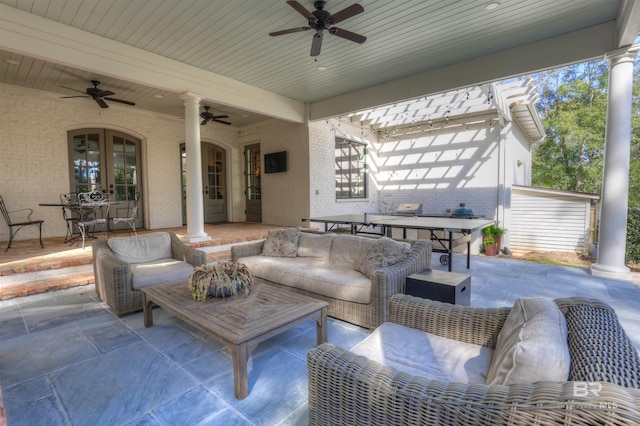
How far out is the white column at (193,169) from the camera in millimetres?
5461

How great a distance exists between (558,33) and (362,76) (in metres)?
Result: 2.97

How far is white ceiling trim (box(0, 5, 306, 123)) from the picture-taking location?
3680mm

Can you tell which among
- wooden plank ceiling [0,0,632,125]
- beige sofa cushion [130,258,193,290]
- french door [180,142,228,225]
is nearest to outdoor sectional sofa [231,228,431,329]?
beige sofa cushion [130,258,193,290]

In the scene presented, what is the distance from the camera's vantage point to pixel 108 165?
699 centimetres

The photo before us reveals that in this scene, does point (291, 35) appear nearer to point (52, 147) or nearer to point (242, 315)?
point (242, 315)

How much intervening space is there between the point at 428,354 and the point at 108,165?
7.82 m

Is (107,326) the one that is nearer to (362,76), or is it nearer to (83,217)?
(83,217)

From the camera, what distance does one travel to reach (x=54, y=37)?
12.8ft

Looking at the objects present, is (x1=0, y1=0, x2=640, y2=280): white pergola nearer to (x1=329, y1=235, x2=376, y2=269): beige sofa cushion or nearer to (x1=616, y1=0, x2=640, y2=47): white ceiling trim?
(x1=616, y1=0, x2=640, y2=47): white ceiling trim

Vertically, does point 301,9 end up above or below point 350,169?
above

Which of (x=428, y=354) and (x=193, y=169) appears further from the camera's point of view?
(x=193, y=169)

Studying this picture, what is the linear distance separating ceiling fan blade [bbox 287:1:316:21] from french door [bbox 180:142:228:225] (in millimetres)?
6055

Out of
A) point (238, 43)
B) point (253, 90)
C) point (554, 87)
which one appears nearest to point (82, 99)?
point (253, 90)

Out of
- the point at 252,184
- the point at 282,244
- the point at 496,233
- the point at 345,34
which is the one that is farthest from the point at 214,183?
the point at 496,233
